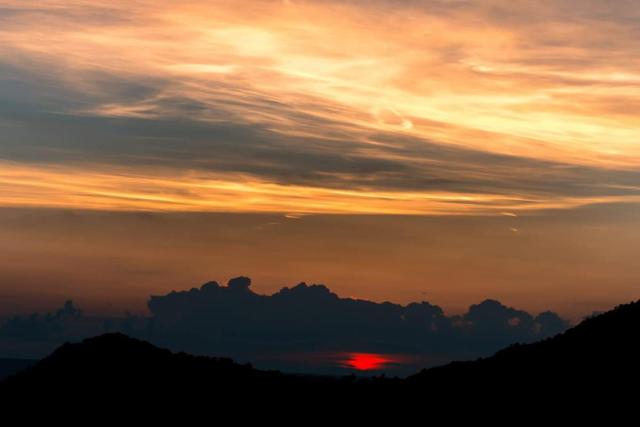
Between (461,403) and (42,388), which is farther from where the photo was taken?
(42,388)

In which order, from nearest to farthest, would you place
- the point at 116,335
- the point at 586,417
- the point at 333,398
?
the point at 586,417
the point at 333,398
the point at 116,335

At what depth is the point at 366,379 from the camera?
9656 cm

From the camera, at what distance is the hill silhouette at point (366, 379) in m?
86.2

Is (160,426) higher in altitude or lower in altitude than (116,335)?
lower

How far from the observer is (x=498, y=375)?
91.0m

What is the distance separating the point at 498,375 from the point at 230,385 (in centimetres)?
2436

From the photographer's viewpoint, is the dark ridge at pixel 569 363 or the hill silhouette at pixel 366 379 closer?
the dark ridge at pixel 569 363

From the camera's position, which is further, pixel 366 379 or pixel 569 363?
pixel 366 379

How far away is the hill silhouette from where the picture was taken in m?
86.2

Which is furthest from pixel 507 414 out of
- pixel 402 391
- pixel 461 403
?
pixel 402 391

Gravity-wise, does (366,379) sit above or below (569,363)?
below

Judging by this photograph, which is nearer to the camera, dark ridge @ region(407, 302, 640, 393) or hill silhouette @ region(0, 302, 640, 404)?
dark ridge @ region(407, 302, 640, 393)

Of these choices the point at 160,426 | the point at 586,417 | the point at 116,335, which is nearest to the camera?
the point at 586,417

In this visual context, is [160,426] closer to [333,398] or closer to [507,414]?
[333,398]
